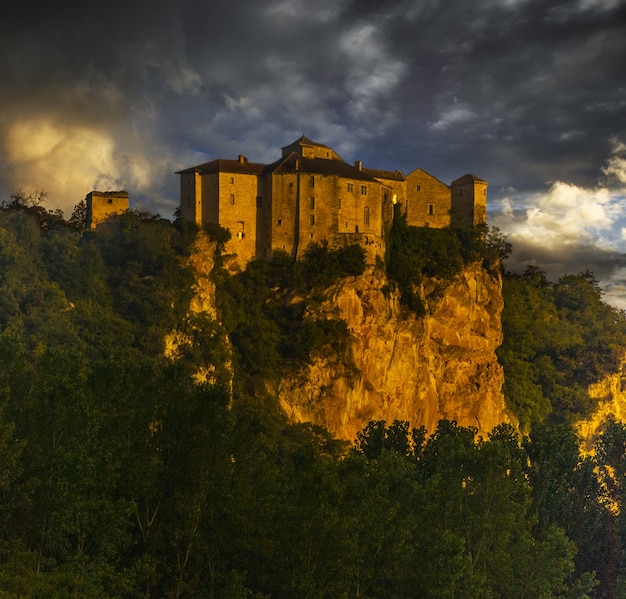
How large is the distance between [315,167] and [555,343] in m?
32.7

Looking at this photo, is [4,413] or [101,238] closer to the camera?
[4,413]

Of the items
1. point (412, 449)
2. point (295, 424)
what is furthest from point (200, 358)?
point (412, 449)

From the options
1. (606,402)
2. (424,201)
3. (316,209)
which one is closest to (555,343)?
(606,402)

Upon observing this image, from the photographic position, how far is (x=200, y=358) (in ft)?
173

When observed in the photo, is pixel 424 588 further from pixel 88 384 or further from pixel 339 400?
pixel 339 400

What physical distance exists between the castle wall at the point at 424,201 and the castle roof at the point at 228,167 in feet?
39.9

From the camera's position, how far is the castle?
188 feet

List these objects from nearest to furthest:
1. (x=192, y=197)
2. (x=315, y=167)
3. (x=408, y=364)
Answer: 1. (x=192, y=197)
2. (x=315, y=167)
3. (x=408, y=364)

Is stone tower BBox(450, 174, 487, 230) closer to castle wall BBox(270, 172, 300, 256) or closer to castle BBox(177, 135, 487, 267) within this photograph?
castle BBox(177, 135, 487, 267)

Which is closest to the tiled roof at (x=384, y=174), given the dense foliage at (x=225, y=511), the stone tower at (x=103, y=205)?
the stone tower at (x=103, y=205)

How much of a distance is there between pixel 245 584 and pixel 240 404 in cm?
2891

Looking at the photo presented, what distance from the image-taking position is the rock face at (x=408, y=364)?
58219 mm

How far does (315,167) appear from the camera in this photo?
5938cm

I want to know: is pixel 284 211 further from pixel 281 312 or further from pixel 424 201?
pixel 424 201
